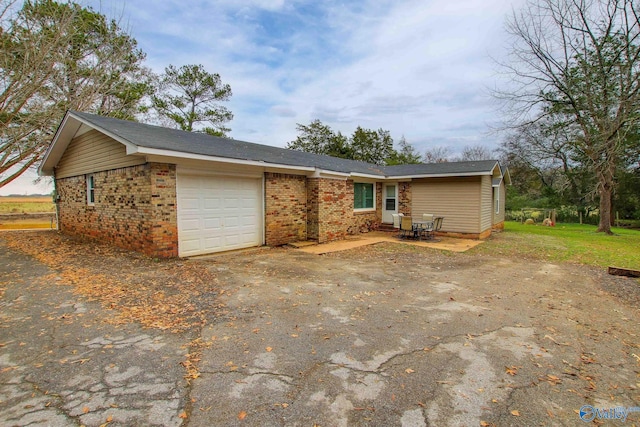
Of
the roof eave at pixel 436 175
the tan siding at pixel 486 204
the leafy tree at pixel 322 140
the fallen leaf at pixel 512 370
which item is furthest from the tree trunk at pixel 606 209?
the leafy tree at pixel 322 140

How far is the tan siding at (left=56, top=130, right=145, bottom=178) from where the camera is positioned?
8292 millimetres

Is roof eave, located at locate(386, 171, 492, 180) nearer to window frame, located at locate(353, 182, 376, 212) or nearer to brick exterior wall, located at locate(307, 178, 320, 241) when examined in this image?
window frame, located at locate(353, 182, 376, 212)

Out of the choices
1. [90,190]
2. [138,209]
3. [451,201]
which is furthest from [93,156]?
[451,201]

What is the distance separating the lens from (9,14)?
34.8 feet

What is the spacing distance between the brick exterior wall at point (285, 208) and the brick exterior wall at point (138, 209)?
9.91 feet

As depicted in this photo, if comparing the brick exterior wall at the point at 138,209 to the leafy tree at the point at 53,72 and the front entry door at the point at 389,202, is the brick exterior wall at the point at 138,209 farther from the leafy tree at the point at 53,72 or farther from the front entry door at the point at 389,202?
the front entry door at the point at 389,202

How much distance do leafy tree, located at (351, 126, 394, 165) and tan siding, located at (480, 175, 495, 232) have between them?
18.9 m

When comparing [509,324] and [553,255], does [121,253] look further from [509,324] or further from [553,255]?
[553,255]

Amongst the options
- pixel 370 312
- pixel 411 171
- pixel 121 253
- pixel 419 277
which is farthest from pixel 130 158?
pixel 411 171

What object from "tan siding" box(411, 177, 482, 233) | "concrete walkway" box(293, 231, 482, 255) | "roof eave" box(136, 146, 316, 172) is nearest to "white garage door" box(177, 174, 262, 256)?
"roof eave" box(136, 146, 316, 172)

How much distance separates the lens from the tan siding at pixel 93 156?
829cm

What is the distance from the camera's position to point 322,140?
106 ft

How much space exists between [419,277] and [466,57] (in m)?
10.3

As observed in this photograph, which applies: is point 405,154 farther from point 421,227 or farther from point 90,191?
point 90,191
